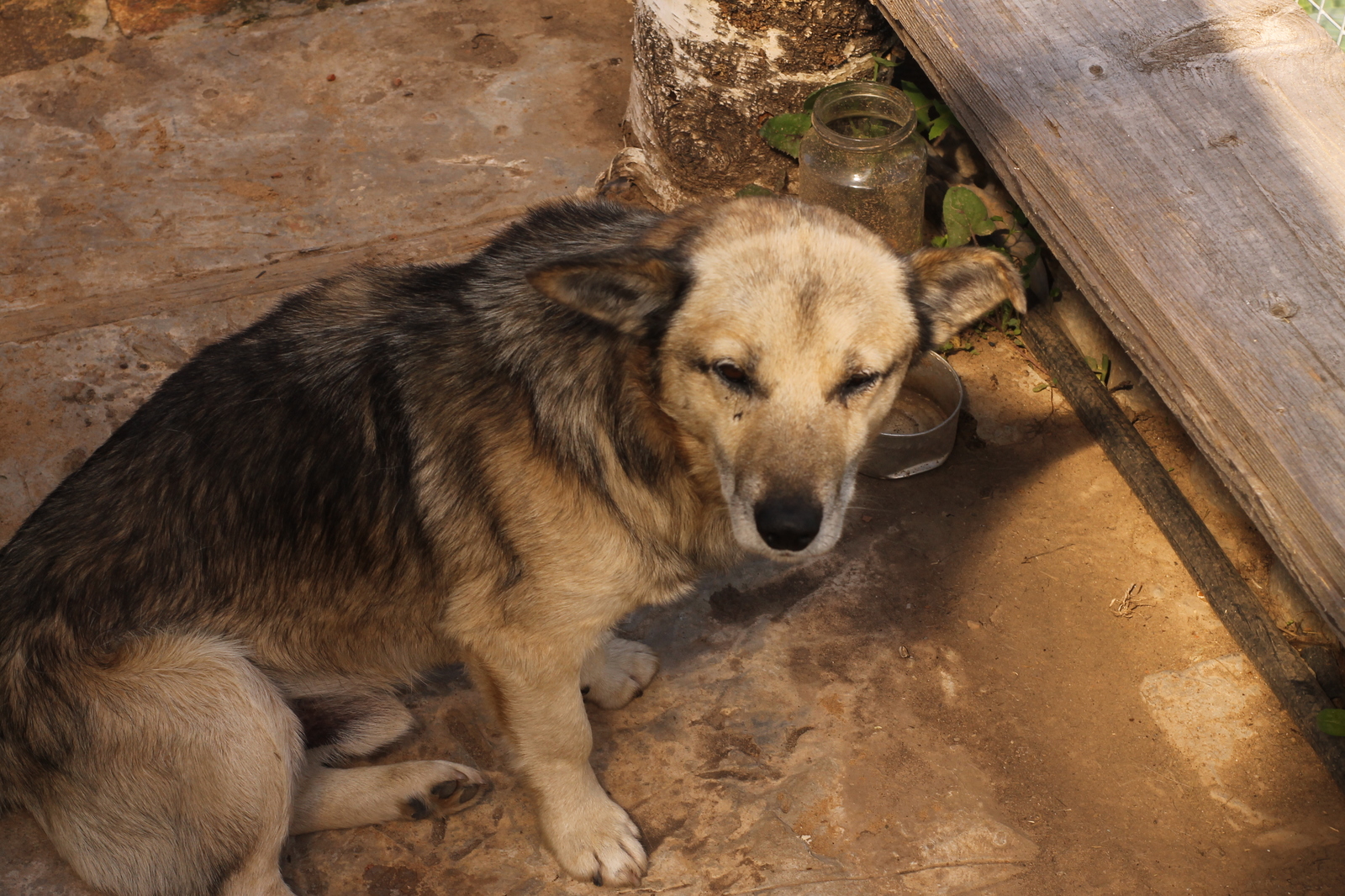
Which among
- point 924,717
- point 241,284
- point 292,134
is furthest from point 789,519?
point 292,134

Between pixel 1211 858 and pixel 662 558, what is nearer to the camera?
pixel 662 558

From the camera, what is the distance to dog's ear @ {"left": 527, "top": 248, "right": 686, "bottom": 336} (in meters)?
2.51

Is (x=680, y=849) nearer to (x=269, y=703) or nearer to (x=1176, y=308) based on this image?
(x=269, y=703)

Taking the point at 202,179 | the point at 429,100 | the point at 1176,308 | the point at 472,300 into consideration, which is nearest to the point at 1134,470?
the point at 1176,308

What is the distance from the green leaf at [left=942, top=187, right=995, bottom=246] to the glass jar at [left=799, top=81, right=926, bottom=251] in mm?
157

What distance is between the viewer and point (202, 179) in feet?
18.7

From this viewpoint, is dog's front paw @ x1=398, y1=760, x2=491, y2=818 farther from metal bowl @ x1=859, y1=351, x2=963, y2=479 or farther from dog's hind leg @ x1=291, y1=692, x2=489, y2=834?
metal bowl @ x1=859, y1=351, x2=963, y2=479

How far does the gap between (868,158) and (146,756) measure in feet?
11.5

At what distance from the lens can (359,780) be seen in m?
3.41

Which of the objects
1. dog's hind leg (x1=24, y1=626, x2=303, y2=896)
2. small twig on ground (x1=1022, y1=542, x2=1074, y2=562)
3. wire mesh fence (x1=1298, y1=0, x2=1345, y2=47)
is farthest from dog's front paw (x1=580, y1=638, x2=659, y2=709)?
wire mesh fence (x1=1298, y1=0, x2=1345, y2=47)

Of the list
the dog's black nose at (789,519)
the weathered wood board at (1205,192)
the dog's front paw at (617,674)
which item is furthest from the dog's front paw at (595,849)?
the weathered wood board at (1205,192)

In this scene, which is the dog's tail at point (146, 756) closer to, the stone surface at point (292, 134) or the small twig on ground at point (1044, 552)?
the small twig on ground at point (1044, 552)

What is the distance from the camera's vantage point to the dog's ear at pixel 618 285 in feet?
8.24

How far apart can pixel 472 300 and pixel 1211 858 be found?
9.01ft
